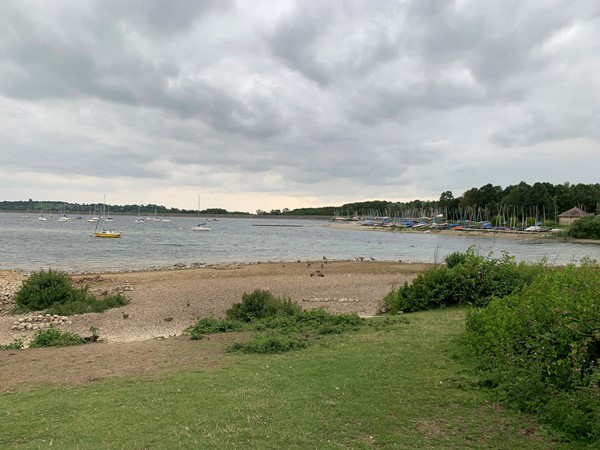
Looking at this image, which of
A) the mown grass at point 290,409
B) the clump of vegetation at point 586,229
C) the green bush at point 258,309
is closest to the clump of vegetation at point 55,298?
the green bush at point 258,309

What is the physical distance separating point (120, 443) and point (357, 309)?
44.6ft

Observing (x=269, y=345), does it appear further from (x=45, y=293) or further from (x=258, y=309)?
(x=45, y=293)

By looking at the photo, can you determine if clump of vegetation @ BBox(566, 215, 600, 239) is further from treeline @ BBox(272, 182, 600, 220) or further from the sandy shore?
→ the sandy shore

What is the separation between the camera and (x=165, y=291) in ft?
76.3

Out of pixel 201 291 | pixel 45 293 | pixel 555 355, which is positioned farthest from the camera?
pixel 201 291

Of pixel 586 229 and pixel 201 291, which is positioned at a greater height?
pixel 586 229

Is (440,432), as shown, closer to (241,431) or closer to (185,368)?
(241,431)

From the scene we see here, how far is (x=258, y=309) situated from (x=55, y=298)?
941 centimetres

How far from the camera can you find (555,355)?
5.16 m

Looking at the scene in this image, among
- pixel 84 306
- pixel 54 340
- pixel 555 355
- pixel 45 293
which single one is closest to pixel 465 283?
pixel 555 355

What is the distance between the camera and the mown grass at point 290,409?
4.96 metres

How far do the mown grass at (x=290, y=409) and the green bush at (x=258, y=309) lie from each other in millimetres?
5768

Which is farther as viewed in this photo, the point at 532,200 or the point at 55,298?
the point at 532,200

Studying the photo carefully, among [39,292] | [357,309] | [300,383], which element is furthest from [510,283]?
[39,292]
